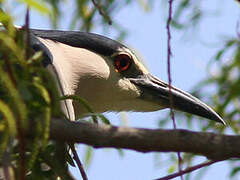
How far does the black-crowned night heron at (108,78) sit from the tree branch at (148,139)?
62.7 inches

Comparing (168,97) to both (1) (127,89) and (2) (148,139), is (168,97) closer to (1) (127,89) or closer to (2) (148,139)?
(1) (127,89)

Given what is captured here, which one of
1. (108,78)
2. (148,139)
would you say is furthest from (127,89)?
(148,139)

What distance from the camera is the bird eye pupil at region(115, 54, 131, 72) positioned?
10.9 ft

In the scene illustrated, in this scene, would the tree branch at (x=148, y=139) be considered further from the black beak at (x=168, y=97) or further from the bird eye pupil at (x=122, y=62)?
the bird eye pupil at (x=122, y=62)

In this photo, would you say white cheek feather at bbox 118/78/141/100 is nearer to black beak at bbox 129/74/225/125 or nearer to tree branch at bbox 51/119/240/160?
black beak at bbox 129/74/225/125

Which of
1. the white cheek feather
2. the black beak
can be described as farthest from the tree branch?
the white cheek feather

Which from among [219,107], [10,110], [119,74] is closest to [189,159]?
[219,107]

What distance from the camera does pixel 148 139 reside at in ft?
5.00

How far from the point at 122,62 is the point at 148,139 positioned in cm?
184

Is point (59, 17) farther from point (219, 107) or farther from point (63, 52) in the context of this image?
point (219, 107)

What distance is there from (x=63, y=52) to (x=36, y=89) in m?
1.70

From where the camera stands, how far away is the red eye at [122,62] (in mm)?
3320

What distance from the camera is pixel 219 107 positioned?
3.23 m

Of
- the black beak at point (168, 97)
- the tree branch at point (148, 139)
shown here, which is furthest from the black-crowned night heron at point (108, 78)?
the tree branch at point (148, 139)
